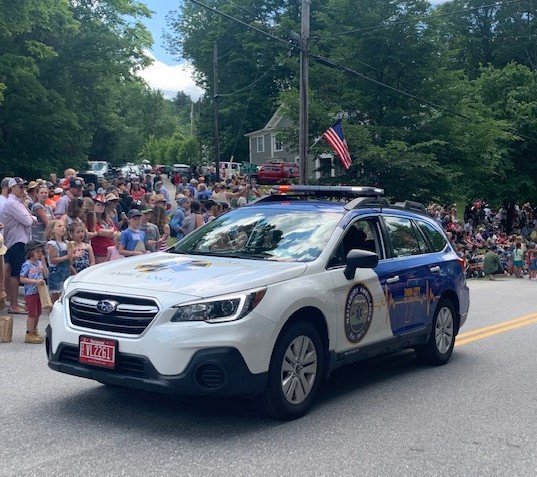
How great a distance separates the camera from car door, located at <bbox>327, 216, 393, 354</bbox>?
6.54 m

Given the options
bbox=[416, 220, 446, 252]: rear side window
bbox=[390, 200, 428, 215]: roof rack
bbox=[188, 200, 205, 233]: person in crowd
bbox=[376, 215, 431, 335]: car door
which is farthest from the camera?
bbox=[188, 200, 205, 233]: person in crowd

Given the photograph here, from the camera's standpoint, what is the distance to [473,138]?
96.9 ft

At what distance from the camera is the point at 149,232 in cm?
1227

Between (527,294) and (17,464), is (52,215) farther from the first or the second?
(527,294)

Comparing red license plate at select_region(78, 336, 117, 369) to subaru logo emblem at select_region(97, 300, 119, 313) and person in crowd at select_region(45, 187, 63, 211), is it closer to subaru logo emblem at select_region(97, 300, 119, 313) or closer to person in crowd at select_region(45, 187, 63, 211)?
subaru logo emblem at select_region(97, 300, 119, 313)

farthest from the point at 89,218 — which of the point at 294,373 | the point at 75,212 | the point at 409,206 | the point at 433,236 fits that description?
the point at 294,373

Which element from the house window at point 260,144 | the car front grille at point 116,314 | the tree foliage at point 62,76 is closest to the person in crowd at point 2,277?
the car front grille at point 116,314

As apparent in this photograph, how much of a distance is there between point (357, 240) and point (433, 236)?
1.84m

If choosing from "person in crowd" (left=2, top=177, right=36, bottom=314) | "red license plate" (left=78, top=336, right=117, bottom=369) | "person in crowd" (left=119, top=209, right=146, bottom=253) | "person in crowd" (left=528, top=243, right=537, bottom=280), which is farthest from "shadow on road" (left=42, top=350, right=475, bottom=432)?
"person in crowd" (left=528, top=243, right=537, bottom=280)

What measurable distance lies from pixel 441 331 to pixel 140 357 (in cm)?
420

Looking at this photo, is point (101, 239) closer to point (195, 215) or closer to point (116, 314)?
point (195, 215)

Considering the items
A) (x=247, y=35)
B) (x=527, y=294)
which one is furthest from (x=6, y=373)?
(x=247, y=35)

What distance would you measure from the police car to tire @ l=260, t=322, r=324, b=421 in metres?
0.01

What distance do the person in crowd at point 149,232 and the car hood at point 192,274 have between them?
5427 mm
